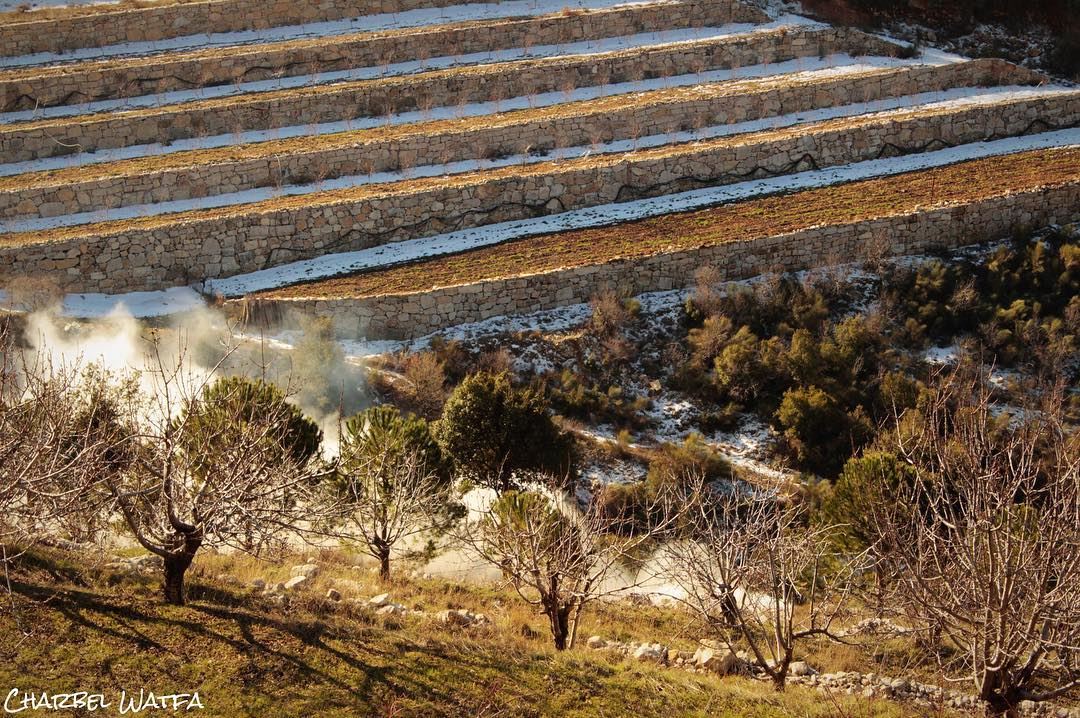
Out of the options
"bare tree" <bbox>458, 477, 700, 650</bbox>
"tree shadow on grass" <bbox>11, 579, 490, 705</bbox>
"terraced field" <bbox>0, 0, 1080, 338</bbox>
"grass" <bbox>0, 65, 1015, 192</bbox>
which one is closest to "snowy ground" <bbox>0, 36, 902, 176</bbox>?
"terraced field" <bbox>0, 0, 1080, 338</bbox>

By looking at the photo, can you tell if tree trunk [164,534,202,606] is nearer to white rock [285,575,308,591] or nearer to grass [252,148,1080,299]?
white rock [285,575,308,591]

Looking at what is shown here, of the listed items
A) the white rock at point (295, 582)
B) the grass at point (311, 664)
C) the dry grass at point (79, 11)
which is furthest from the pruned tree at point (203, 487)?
the dry grass at point (79, 11)

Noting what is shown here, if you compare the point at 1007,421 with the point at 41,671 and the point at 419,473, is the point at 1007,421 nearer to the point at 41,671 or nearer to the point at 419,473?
the point at 419,473

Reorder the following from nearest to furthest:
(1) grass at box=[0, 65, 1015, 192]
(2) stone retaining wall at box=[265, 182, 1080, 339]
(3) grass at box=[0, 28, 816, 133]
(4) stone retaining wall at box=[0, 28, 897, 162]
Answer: (2) stone retaining wall at box=[265, 182, 1080, 339] < (1) grass at box=[0, 65, 1015, 192] < (4) stone retaining wall at box=[0, 28, 897, 162] < (3) grass at box=[0, 28, 816, 133]

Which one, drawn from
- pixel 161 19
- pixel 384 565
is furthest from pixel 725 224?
pixel 161 19

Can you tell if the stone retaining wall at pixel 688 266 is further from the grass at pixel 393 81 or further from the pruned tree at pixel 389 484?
the grass at pixel 393 81

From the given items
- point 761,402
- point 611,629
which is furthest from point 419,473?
point 761,402

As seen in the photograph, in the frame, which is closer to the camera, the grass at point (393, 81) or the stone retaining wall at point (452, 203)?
the stone retaining wall at point (452, 203)

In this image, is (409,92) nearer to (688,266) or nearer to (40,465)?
(688,266)
